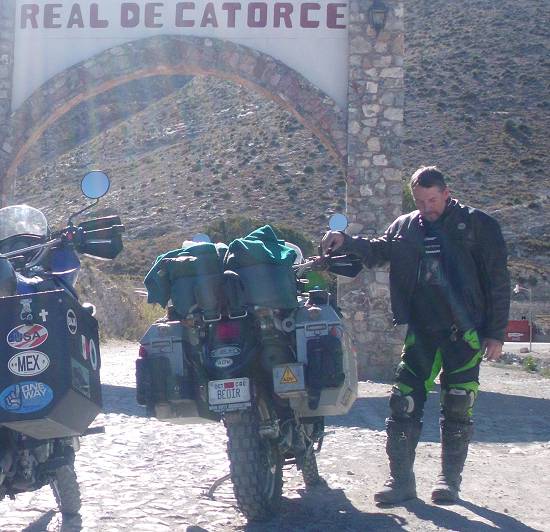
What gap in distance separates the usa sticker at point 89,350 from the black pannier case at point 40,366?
0.31 ft

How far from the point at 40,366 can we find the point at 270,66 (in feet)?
31.0

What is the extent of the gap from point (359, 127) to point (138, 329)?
621cm

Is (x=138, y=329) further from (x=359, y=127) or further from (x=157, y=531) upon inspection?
(x=157, y=531)

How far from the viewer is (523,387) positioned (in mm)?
11031

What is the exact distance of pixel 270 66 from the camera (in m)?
12.5

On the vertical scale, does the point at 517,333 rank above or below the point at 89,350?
below

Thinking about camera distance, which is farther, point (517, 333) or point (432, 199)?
point (517, 333)

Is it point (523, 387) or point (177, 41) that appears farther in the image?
point (177, 41)

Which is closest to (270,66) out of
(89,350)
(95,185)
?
(95,185)

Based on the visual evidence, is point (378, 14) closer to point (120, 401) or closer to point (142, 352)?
point (120, 401)

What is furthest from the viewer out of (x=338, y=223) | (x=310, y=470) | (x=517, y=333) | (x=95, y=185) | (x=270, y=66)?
(x=517, y=333)

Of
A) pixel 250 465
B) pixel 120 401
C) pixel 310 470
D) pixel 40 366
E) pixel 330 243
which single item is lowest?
pixel 120 401

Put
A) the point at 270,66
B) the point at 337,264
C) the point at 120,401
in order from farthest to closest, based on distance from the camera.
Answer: the point at 270,66 < the point at 120,401 < the point at 337,264

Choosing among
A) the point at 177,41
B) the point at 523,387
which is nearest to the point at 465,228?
the point at 523,387
